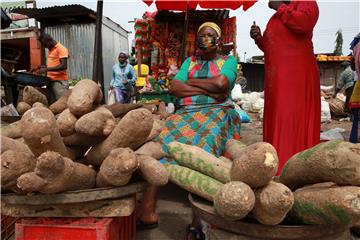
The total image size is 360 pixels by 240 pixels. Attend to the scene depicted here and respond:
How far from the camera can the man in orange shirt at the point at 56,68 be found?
5.45 metres

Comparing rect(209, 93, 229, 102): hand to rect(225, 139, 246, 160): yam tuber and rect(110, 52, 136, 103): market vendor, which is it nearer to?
rect(225, 139, 246, 160): yam tuber

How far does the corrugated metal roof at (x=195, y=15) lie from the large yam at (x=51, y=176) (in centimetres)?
692

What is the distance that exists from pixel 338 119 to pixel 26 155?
1052 cm

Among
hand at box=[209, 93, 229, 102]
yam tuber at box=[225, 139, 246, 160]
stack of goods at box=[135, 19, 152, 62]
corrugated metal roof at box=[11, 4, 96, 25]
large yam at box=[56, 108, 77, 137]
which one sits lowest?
yam tuber at box=[225, 139, 246, 160]

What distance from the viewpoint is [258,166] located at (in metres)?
1.15

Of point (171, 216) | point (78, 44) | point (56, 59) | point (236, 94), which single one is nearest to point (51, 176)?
point (171, 216)

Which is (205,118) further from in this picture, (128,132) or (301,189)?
(301,189)

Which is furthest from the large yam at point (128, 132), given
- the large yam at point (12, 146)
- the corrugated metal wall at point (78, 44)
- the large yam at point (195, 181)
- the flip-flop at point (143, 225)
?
the corrugated metal wall at point (78, 44)

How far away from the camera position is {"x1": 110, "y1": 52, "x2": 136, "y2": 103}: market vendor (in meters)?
8.52

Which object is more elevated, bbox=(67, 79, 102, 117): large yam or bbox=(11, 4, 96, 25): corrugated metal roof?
bbox=(11, 4, 96, 25): corrugated metal roof

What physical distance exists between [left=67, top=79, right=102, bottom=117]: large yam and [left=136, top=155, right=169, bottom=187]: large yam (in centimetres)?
41

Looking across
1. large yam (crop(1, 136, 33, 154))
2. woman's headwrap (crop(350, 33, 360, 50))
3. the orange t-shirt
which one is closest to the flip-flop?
large yam (crop(1, 136, 33, 154))

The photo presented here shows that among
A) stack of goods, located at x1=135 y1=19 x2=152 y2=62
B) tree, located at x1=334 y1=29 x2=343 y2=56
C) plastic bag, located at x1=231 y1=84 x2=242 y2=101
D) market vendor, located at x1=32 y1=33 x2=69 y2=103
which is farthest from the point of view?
tree, located at x1=334 y1=29 x2=343 y2=56

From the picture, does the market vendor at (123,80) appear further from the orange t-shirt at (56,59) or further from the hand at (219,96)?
the hand at (219,96)
